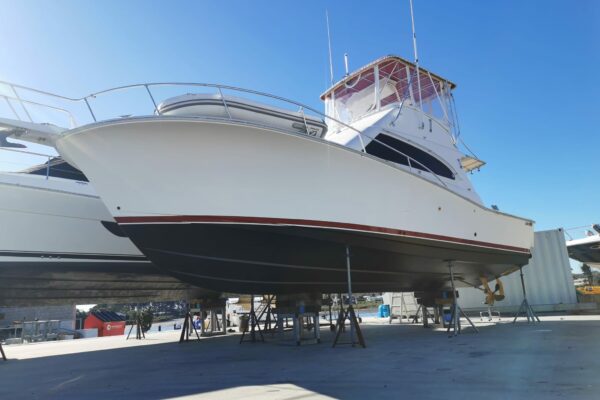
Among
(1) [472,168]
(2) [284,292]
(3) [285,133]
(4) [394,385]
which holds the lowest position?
(4) [394,385]

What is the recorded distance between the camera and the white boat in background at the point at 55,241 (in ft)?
22.8

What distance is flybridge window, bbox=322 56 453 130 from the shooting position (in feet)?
28.7

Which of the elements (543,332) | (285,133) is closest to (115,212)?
(285,133)

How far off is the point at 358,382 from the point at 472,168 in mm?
8493

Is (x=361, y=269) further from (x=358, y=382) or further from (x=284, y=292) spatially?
(x=358, y=382)

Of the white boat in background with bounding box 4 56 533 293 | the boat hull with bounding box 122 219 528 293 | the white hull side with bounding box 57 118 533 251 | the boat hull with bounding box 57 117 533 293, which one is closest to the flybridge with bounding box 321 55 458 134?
the white boat in background with bounding box 4 56 533 293

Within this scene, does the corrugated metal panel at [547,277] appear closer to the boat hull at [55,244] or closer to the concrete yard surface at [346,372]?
the concrete yard surface at [346,372]

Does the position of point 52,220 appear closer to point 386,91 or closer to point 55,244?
point 55,244

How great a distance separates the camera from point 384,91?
9.23 m

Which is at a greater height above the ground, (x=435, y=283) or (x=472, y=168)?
(x=472, y=168)

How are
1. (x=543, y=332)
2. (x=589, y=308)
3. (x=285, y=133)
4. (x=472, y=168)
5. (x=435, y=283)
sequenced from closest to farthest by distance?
(x=285, y=133), (x=543, y=332), (x=435, y=283), (x=472, y=168), (x=589, y=308)

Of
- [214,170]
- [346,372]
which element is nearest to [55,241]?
[214,170]

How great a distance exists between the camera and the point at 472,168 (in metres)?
10.7

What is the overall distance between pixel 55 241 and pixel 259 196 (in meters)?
4.51
